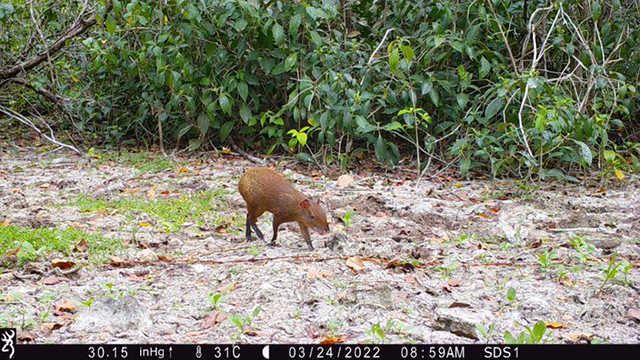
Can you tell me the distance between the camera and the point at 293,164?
7.76 meters

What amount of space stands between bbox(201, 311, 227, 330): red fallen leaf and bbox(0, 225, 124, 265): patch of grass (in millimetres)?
1124

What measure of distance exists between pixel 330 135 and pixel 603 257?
119 inches

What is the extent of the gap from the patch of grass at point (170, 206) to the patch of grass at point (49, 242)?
1.91ft

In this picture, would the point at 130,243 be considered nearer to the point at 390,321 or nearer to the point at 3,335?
the point at 3,335

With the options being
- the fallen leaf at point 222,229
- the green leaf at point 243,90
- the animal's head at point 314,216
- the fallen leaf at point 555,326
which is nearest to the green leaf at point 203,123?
the green leaf at point 243,90

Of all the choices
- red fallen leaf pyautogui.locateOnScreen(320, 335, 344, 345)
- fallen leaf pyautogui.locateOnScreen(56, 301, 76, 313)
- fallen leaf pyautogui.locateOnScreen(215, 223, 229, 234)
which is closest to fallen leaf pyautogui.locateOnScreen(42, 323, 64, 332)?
fallen leaf pyautogui.locateOnScreen(56, 301, 76, 313)

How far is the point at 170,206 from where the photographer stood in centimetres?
590

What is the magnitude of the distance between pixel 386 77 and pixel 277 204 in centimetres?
317

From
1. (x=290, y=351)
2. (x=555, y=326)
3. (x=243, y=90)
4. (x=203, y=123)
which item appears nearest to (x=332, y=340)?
(x=290, y=351)

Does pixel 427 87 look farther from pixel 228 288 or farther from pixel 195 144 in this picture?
pixel 228 288

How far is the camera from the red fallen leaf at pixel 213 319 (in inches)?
138

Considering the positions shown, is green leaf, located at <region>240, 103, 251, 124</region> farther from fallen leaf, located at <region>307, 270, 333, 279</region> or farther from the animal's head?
fallen leaf, located at <region>307, 270, 333, 279</region>

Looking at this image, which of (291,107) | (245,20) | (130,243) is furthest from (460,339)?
(245,20)

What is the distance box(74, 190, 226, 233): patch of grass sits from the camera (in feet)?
18.2
